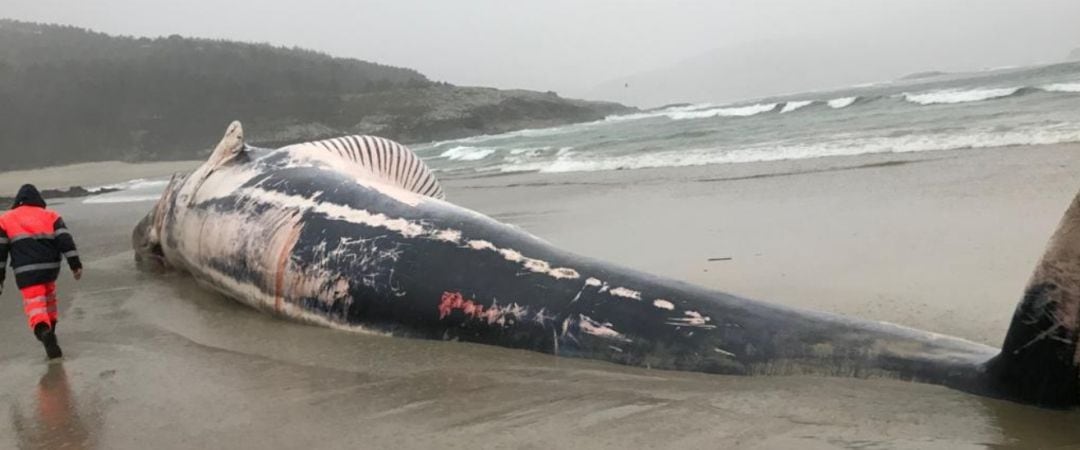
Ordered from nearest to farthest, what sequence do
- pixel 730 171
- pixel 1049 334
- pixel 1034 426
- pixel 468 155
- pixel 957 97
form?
pixel 1049 334
pixel 1034 426
pixel 730 171
pixel 957 97
pixel 468 155

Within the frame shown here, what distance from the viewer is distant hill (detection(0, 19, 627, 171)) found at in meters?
48.1

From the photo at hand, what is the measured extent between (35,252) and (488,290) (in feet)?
9.97

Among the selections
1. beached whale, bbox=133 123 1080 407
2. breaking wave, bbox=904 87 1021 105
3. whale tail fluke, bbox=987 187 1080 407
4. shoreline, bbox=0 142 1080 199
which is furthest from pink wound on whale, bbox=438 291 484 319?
breaking wave, bbox=904 87 1021 105

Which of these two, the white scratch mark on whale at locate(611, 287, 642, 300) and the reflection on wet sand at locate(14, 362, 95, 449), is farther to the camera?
the white scratch mark on whale at locate(611, 287, 642, 300)

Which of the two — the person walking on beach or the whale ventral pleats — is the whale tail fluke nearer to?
the whale ventral pleats

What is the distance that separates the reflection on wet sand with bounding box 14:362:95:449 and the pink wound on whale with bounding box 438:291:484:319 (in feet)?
4.69

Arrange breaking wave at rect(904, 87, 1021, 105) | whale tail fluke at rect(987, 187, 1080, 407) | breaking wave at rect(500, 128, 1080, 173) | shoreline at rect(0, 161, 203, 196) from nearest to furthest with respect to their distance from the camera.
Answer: whale tail fluke at rect(987, 187, 1080, 407) < breaking wave at rect(500, 128, 1080, 173) < breaking wave at rect(904, 87, 1021, 105) < shoreline at rect(0, 161, 203, 196)

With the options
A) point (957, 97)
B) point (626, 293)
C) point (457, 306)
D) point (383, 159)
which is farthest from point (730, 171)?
point (957, 97)

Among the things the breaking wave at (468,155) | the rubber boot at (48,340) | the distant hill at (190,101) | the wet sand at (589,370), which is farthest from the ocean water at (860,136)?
the distant hill at (190,101)

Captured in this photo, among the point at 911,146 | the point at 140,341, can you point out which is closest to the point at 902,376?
the point at 140,341

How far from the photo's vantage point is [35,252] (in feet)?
15.1

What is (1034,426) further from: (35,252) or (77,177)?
(77,177)

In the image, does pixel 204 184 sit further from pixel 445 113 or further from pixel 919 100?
pixel 445 113

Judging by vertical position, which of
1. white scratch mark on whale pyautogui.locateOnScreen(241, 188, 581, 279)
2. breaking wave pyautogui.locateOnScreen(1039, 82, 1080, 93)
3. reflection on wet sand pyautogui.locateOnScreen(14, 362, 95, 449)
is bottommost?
reflection on wet sand pyautogui.locateOnScreen(14, 362, 95, 449)
